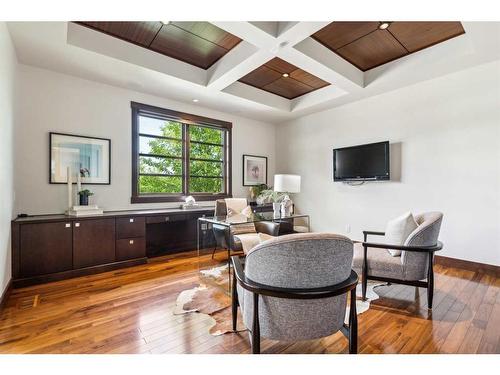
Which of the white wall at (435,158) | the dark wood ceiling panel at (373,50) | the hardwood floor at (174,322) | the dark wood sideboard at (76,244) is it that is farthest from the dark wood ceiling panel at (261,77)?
the hardwood floor at (174,322)

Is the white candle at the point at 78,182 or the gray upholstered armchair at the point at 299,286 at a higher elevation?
the white candle at the point at 78,182

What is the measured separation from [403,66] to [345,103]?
1252mm

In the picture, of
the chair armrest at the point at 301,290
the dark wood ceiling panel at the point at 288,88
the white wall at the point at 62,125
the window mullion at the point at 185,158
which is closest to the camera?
the chair armrest at the point at 301,290

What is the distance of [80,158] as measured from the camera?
355 centimetres

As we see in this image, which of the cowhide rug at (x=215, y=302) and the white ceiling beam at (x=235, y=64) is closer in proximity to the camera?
the cowhide rug at (x=215, y=302)

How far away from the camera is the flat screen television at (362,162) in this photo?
4.07 m

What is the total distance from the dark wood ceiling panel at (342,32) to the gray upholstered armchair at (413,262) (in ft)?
7.14

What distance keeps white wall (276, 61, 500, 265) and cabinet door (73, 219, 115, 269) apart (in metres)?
3.81

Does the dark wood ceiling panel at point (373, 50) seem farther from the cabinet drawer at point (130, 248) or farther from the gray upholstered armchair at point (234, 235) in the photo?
the cabinet drawer at point (130, 248)

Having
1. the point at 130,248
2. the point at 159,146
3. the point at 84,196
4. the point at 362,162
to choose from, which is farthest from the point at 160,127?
the point at 362,162

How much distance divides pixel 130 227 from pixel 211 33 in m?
2.75

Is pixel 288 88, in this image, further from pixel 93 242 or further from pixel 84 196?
pixel 93 242
